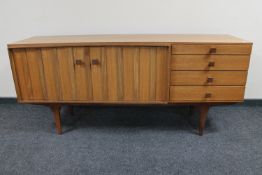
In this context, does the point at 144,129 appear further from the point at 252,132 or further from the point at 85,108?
the point at 252,132

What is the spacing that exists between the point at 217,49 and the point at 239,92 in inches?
13.1

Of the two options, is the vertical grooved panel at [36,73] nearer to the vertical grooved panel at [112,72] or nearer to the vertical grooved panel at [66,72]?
the vertical grooved panel at [66,72]

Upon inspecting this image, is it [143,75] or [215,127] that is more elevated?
[143,75]

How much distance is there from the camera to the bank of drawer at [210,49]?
1365 millimetres

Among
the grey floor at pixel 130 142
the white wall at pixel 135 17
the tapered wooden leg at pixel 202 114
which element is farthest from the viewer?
the white wall at pixel 135 17

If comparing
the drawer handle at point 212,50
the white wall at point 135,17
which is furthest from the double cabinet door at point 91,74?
the white wall at point 135,17

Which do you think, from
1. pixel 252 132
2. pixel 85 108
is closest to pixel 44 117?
pixel 85 108

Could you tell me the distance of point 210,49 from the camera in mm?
1375

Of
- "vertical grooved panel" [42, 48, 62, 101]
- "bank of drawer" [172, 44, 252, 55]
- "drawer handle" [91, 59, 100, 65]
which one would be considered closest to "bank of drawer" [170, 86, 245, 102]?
"bank of drawer" [172, 44, 252, 55]

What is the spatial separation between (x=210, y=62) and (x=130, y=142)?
0.76 metres

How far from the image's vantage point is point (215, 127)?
1.76 meters

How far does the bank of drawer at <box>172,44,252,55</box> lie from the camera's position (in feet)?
4.48

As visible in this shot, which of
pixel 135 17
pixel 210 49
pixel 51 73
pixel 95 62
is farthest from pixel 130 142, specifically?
pixel 135 17

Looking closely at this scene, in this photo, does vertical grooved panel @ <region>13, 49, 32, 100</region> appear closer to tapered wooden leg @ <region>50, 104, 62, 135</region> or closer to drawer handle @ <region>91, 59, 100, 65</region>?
tapered wooden leg @ <region>50, 104, 62, 135</region>
